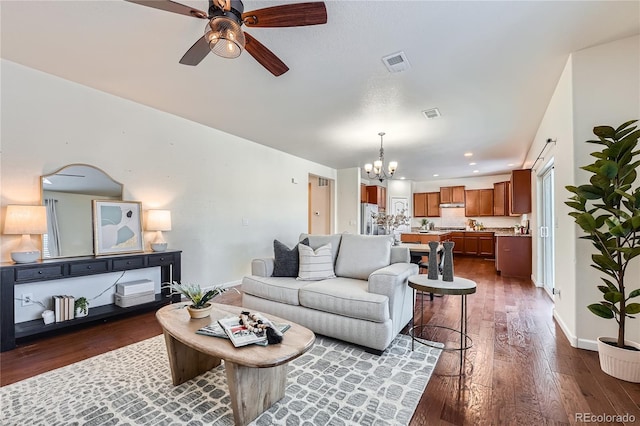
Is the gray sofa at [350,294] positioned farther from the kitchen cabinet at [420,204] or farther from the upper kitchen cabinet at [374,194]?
the kitchen cabinet at [420,204]

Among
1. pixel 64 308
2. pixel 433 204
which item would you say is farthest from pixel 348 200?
pixel 64 308

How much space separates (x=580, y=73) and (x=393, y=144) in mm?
2867

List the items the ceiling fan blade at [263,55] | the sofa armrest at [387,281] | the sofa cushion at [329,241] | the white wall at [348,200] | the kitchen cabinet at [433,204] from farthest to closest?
the kitchen cabinet at [433,204]
the white wall at [348,200]
the sofa cushion at [329,241]
the sofa armrest at [387,281]
the ceiling fan blade at [263,55]

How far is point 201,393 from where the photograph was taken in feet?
5.87

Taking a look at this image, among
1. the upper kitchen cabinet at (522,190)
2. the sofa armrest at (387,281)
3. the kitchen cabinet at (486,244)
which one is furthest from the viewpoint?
the kitchen cabinet at (486,244)

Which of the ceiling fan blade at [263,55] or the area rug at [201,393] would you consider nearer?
the area rug at [201,393]

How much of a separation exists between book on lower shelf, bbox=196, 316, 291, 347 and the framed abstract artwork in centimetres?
222

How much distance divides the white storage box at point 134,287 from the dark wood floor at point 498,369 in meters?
0.30

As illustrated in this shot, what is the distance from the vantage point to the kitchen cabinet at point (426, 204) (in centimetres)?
949

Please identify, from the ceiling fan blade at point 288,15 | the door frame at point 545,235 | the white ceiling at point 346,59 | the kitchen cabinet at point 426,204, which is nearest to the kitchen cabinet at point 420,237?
the door frame at point 545,235

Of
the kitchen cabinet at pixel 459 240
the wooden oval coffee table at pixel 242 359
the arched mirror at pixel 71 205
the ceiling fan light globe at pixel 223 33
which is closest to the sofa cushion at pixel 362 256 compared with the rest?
the wooden oval coffee table at pixel 242 359

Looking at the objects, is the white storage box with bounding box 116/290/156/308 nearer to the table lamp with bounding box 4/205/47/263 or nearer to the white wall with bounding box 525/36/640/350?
the table lamp with bounding box 4/205/47/263

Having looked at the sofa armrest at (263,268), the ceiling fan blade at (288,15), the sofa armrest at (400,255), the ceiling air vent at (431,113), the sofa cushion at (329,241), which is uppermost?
the ceiling air vent at (431,113)

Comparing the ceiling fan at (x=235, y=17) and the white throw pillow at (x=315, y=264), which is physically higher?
the ceiling fan at (x=235, y=17)
